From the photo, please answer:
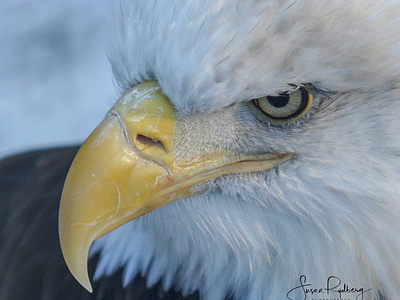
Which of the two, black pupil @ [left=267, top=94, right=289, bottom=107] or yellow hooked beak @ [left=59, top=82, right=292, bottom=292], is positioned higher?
black pupil @ [left=267, top=94, right=289, bottom=107]

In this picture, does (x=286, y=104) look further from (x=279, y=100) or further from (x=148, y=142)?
(x=148, y=142)

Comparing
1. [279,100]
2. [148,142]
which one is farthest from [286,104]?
[148,142]

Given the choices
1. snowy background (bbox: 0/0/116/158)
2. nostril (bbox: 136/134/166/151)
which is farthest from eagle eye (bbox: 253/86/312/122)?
snowy background (bbox: 0/0/116/158)

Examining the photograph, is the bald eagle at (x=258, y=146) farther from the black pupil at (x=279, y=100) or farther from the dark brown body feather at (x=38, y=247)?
the dark brown body feather at (x=38, y=247)

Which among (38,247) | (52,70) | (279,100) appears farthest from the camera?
(52,70)

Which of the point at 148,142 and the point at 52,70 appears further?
the point at 52,70

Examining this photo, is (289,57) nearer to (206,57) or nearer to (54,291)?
(206,57)

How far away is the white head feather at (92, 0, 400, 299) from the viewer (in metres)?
1.14

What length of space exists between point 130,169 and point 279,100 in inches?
13.6

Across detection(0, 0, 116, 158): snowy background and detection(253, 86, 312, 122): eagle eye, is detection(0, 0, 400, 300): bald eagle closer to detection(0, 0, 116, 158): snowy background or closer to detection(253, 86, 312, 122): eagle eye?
detection(253, 86, 312, 122): eagle eye

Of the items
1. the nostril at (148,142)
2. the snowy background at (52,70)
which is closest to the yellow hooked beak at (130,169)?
the nostril at (148,142)

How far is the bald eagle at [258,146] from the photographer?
3.75ft

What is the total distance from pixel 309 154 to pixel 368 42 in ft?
0.88

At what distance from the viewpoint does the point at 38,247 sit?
76.0 inches
